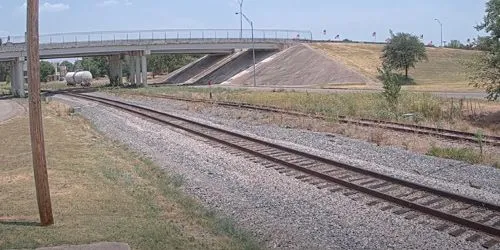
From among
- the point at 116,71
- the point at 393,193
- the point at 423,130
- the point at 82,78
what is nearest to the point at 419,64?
the point at 116,71

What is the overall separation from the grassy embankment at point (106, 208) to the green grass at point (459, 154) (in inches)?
321

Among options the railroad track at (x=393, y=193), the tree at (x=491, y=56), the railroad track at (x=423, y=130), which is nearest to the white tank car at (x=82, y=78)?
the railroad track at (x=423, y=130)

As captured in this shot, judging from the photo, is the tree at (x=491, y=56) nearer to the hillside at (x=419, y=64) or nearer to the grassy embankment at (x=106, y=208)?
the grassy embankment at (x=106, y=208)

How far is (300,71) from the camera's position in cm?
8881

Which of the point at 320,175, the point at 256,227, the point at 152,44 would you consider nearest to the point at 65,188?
the point at 256,227

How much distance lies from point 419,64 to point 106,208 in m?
89.8

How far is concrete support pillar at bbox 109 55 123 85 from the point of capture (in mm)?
104438

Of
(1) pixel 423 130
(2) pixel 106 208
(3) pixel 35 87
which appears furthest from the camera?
(1) pixel 423 130

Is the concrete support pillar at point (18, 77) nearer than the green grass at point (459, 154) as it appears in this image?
No

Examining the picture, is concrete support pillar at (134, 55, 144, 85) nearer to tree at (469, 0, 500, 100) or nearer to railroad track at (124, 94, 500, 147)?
railroad track at (124, 94, 500, 147)

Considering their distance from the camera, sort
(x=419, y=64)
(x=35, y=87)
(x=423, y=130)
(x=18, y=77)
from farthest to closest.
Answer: (x=419, y=64) < (x=18, y=77) < (x=423, y=130) < (x=35, y=87)

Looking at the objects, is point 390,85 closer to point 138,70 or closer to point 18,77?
point 18,77

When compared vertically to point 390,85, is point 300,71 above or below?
above

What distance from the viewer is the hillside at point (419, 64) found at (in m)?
82.0
